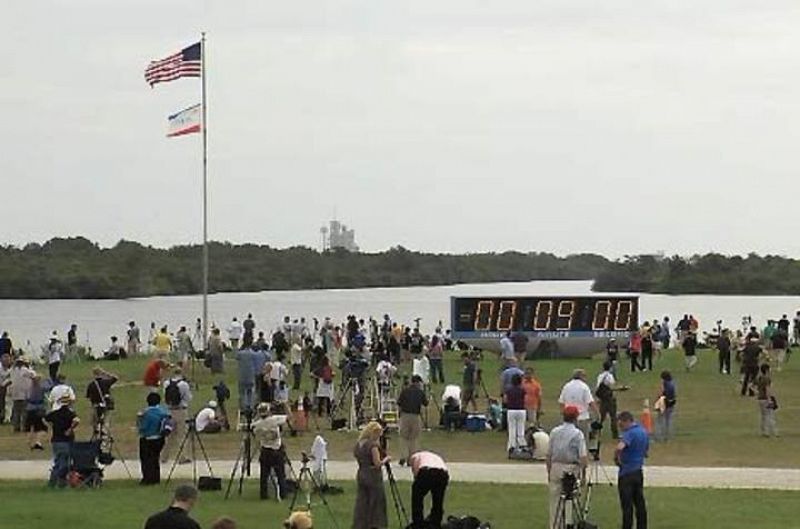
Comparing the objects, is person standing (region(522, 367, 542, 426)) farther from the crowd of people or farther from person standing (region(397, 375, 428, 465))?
person standing (region(397, 375, 428, 465))

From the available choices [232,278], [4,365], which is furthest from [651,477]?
[232,278]

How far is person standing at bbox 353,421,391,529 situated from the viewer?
1711 cm

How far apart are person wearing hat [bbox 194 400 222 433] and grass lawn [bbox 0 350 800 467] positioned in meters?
0.20

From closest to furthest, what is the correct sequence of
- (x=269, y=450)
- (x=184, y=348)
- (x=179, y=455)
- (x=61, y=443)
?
(x=269, y=450) → (x=61, y=443) → (x=179, y=455) → (x=184, y=348)

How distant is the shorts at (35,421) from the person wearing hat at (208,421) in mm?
2763

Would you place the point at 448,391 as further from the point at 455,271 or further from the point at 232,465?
the point at 455,271

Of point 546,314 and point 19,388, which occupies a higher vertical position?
point 546,314

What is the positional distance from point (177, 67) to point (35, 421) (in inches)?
710

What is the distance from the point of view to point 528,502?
19.6 m

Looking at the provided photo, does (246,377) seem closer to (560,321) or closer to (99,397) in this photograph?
(99,397)

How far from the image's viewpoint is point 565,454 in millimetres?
16859

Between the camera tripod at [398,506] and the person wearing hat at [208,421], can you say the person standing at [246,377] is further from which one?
the camera tripod at [398,506]

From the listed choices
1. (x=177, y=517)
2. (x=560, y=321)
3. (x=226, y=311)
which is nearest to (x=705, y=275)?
(x=226, y=311)

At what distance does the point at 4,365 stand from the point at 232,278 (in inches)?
4927
